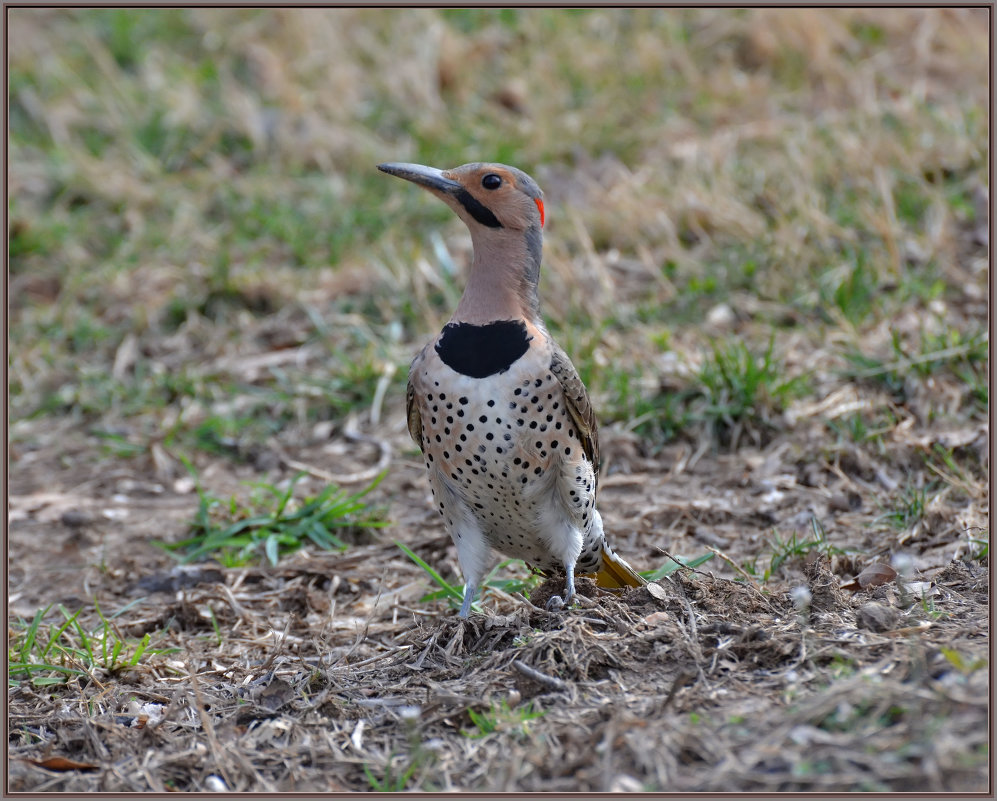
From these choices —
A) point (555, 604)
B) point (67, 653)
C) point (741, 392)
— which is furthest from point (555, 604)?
point (741, 392)

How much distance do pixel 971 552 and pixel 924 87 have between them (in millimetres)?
5899

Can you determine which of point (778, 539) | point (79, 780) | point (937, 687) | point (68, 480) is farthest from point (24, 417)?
point (937, 687)

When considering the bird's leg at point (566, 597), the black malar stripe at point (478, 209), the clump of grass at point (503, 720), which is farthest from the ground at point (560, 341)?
the black malar stripe at point (478, 209)

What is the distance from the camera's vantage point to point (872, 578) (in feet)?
14.0

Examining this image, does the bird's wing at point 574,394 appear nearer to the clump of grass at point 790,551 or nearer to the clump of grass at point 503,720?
the clump of grass at point 790,551

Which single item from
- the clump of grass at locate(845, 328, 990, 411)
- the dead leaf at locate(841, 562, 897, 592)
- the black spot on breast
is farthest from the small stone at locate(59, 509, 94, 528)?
the clump of grass at locate(845, 328, 990, 411)

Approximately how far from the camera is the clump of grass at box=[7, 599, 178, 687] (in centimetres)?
409

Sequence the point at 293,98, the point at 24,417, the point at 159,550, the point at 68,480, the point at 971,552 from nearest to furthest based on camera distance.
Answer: the point at 971,552
the point at 159,550
the point at 68,480
the point at 24,417
the point at 293,98

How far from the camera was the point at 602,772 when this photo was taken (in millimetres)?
2854

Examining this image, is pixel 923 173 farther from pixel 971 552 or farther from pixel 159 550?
pixel 159 550

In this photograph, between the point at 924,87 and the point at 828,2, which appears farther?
the point at 924,87

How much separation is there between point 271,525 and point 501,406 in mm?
1923

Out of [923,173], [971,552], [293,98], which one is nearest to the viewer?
[971,552]

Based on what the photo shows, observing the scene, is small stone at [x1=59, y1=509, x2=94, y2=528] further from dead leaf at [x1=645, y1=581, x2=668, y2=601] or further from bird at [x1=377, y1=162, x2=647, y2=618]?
dead leaf at [x1=645, y1=581, x2=668, y2=601]
